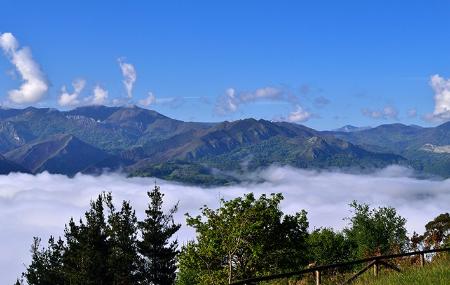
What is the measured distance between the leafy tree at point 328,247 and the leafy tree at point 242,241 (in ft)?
177

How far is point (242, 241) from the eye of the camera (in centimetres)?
3625

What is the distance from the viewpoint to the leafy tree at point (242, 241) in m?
36.6

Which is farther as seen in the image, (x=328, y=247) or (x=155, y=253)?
(x=328, y=247)

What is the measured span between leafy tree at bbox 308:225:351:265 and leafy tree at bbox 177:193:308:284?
5381 centimetres

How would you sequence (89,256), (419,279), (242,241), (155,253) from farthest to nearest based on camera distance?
(155,253), (89,256), (242,241), (419,279)

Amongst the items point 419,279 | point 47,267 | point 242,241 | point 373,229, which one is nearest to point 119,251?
point 47,267

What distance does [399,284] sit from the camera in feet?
45.5

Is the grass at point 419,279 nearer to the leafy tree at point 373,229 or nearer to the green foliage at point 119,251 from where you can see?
the green foliage at point 119,251

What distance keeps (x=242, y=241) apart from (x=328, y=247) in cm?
6435

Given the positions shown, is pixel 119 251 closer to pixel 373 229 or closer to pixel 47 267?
pixel 47 267

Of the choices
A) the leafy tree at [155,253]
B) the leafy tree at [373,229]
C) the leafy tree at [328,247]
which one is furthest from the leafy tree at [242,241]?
the leafy tree at [373,229]

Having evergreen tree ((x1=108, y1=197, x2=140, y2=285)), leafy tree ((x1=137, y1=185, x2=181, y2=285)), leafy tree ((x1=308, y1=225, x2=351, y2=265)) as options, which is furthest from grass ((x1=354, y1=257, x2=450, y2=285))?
leafy tree ((x1=308, y1=225, x2=351, y2=265))

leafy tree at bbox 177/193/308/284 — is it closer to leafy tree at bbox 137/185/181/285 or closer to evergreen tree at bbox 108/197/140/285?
evergreen tree at bbox 108/197/140/285

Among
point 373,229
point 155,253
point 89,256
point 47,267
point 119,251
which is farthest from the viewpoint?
point 373,229
